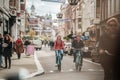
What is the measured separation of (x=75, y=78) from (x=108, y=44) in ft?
26.7

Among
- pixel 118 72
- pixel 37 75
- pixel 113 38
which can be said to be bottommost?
pixel 37 75

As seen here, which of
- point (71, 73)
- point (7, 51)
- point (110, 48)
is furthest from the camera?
point (7, 51)

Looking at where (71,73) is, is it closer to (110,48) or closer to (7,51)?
(7,51)

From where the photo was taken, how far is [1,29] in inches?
1575

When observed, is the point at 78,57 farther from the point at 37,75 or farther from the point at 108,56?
the point at 108,56

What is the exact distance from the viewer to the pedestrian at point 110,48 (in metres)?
9.38

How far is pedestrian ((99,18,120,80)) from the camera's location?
9.38 metres

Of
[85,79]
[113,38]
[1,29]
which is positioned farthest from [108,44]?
[1,29]

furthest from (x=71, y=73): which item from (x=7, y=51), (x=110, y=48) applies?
(x=110, y=48)

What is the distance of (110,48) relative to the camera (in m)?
9.50

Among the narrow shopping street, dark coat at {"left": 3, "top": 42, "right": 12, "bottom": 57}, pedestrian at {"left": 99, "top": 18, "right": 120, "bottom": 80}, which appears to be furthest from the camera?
dark coat at {"left": 3, "top": 42, "right": 12, "bottom": 57}

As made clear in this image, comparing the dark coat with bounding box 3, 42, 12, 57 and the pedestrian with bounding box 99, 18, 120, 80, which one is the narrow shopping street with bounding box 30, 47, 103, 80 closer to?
the dark coat with bounding box 3, 42, 12, 57

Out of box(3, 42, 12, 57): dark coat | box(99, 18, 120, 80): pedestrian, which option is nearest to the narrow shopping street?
box(3, 42, 12, 57): dark coat

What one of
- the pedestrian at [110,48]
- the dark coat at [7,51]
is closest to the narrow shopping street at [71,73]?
the dark coat at [7,51]
